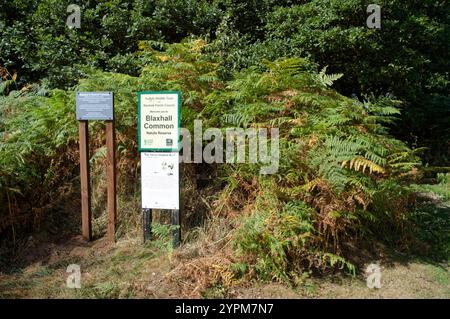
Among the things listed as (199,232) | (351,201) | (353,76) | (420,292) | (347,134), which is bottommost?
(420,292)

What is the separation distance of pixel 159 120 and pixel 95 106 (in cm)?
79

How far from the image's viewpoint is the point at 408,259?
17.3 feet

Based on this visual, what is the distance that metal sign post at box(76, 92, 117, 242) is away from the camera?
5434 mm

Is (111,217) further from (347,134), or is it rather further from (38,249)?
(347,134)

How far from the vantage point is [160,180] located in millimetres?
5320

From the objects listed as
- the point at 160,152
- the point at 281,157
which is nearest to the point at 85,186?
the point at 160,152

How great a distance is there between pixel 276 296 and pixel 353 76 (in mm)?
5038

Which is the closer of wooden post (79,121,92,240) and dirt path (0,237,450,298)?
dirt path (0,237,450,298)

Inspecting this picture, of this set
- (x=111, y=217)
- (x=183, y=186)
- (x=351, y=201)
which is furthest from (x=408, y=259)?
(x=111, y=217)

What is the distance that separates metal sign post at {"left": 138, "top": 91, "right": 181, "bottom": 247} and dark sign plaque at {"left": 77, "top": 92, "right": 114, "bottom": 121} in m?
0.37

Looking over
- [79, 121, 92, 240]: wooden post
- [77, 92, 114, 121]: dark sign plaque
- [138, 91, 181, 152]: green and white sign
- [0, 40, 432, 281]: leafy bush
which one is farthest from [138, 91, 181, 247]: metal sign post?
[79, 121, 92, 240]: wooden post

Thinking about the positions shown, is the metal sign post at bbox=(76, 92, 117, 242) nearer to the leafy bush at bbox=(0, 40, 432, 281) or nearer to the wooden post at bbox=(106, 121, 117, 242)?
the wooden post at bbox=(106, 121, 117, 242)

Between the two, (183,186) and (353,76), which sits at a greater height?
Result: (353,76)

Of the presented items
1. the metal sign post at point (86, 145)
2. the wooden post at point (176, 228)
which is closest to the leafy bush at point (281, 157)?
the metal sign post at point (86, 145)
